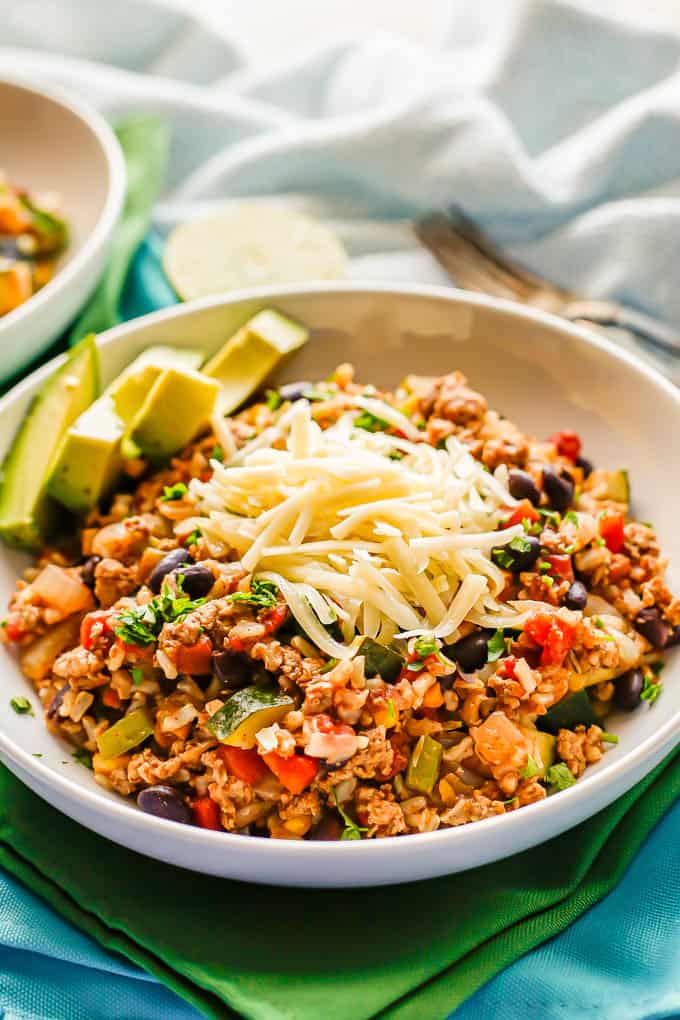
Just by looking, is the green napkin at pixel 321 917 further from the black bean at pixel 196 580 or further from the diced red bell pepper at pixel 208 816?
the black bean at pixel 196 580

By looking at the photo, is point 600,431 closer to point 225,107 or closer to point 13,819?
point 13,819

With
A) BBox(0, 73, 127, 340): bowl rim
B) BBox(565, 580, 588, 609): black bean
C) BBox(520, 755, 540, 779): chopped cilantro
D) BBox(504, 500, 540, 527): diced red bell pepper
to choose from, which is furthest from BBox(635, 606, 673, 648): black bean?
BBox(0, 73, 127, 340): bowl rim

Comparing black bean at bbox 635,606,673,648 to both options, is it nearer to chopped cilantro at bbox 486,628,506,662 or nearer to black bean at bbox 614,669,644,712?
black bean at bbox 614,669,644,712

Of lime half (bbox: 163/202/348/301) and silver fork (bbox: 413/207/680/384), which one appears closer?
silver fork (bbox: 413/207/680/384)

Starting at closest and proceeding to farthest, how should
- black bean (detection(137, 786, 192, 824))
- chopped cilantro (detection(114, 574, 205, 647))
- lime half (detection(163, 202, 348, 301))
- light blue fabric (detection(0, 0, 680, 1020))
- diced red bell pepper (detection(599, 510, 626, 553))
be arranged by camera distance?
1. black bean (detection(137, 786, 192, 824))
2. chopped cilantro (detection(114, 574, 205, 647))
3. diced red bell pepper (detection(599, 510, 626, 553))
4. lime half (detection(163, 202, 348, 301))
5. light blue fabric (detection(0, 0, 680, 1020))

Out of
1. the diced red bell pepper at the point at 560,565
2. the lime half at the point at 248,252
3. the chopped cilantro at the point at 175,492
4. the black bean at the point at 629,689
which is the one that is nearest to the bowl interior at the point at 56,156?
the lime half at the point at 248,252
